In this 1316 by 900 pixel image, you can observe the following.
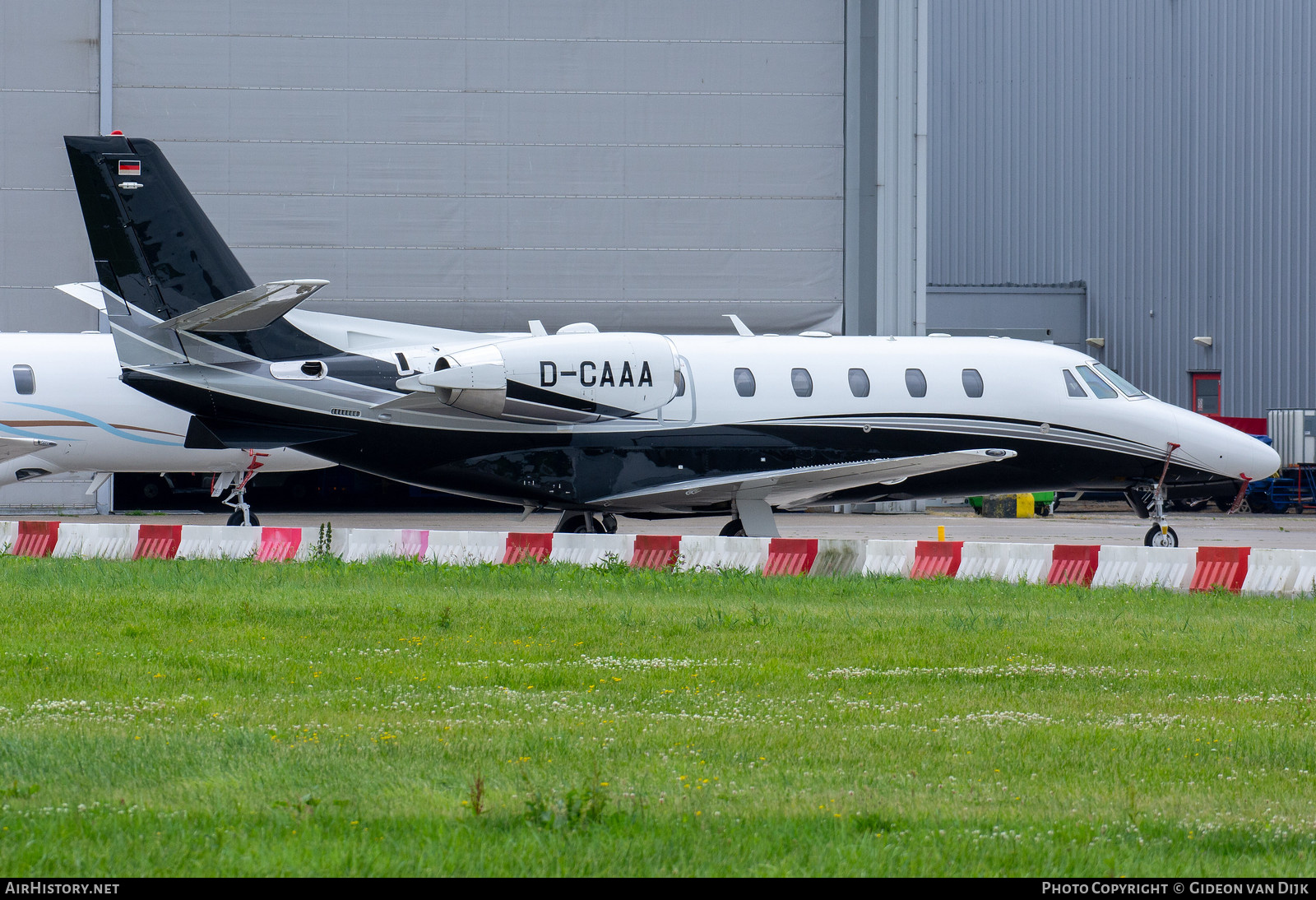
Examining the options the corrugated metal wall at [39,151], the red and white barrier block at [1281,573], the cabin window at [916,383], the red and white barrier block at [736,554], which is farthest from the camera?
the corrugated metal wall at [39,151]

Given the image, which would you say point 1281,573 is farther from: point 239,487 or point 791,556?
point 239,487

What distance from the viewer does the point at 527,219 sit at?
33500mm

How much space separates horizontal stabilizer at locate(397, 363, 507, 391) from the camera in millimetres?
18359

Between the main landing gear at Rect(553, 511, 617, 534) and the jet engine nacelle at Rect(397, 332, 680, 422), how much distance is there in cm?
253

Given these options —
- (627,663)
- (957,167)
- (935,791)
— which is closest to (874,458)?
(627,663)

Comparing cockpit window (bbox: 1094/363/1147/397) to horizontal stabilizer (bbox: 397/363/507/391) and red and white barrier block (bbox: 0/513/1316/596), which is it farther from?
horizontal stabilizer (bbox: 397/363/507/391)

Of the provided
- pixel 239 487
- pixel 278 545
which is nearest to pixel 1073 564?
pixel 278 545

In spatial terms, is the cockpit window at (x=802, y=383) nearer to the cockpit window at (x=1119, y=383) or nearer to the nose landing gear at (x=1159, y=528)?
the cockpit window at (x=1119, y=383)

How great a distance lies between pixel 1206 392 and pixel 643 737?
38.8 metres

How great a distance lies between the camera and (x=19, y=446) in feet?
78.7

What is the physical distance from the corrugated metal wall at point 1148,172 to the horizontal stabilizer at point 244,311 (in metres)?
31.9

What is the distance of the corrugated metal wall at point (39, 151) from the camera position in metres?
32.4

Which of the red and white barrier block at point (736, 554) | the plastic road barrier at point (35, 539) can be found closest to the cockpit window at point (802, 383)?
the red and white barrier block at point (736, 554)

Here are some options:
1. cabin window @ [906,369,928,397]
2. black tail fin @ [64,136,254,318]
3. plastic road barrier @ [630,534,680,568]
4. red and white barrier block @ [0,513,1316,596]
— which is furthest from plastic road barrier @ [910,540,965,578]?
black tail fin @ [64,136,254,318]
